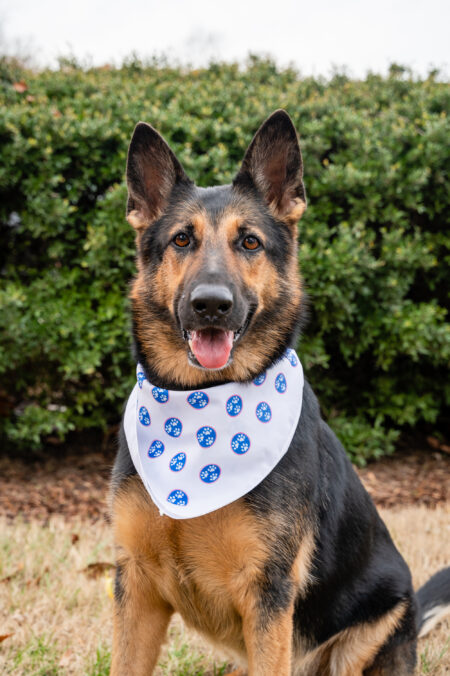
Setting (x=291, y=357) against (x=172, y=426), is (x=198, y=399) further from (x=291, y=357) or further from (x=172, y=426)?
(x=291, y=357)

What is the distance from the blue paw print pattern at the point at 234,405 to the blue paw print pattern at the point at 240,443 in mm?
97

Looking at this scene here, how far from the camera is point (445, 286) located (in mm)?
6445

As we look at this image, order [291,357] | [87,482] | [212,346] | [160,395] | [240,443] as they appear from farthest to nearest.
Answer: [87,482] → [291,357] → [160,395] → [240,443] → [212,346]

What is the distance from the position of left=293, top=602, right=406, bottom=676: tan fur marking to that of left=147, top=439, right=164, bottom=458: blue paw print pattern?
1.15 meters

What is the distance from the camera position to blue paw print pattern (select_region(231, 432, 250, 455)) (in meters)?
2.68

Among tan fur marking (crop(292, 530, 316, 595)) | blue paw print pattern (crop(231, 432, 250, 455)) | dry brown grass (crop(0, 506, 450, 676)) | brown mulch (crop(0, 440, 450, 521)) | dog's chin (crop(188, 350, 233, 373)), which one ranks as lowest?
brown mulch (crop(0, 440, 450, 521))

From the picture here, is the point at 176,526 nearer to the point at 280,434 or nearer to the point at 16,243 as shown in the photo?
the point at 280,434

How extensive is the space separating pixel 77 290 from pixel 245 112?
235 centimetres

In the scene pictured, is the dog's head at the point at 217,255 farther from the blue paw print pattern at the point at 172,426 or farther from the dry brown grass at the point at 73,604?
the dry brown grass at the point at 73,604

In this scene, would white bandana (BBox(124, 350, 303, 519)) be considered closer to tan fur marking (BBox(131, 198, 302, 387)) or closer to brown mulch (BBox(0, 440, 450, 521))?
tan fur marking (BBox(131, 198, 302, 387))

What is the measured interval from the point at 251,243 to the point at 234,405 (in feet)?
2.43

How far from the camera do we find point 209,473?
268 cm

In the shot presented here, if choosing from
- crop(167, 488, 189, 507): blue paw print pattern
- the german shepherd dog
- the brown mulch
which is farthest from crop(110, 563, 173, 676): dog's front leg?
the brown mulch

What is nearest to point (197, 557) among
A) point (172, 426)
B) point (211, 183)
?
point (172, 426)
